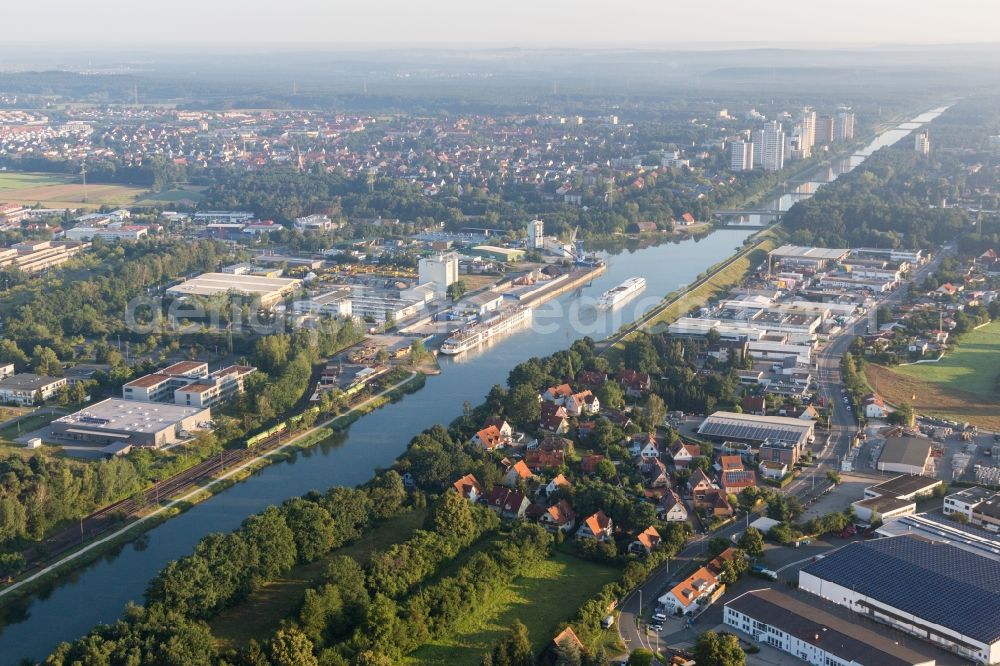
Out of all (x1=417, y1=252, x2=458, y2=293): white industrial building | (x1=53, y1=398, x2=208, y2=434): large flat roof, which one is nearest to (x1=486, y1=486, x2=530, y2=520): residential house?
(x1=53, y1=398, x2=208, y2=434): large flat roof

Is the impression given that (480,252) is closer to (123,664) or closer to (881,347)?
(881,347)

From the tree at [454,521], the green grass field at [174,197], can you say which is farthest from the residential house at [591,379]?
the green grass field at [174,197]

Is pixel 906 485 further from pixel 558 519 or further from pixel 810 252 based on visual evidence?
pixel 810 252

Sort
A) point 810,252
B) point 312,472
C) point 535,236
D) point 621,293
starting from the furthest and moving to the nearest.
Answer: point 535,236, point 810,252, point 621,293, point 312,472

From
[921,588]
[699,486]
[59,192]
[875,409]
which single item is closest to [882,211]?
[875,409]

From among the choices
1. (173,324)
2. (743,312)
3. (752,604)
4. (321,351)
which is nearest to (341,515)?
(752,604)

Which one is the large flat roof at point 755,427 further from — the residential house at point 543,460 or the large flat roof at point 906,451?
the residential house at point 543,460

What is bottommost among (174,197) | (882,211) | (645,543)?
(645,543)
